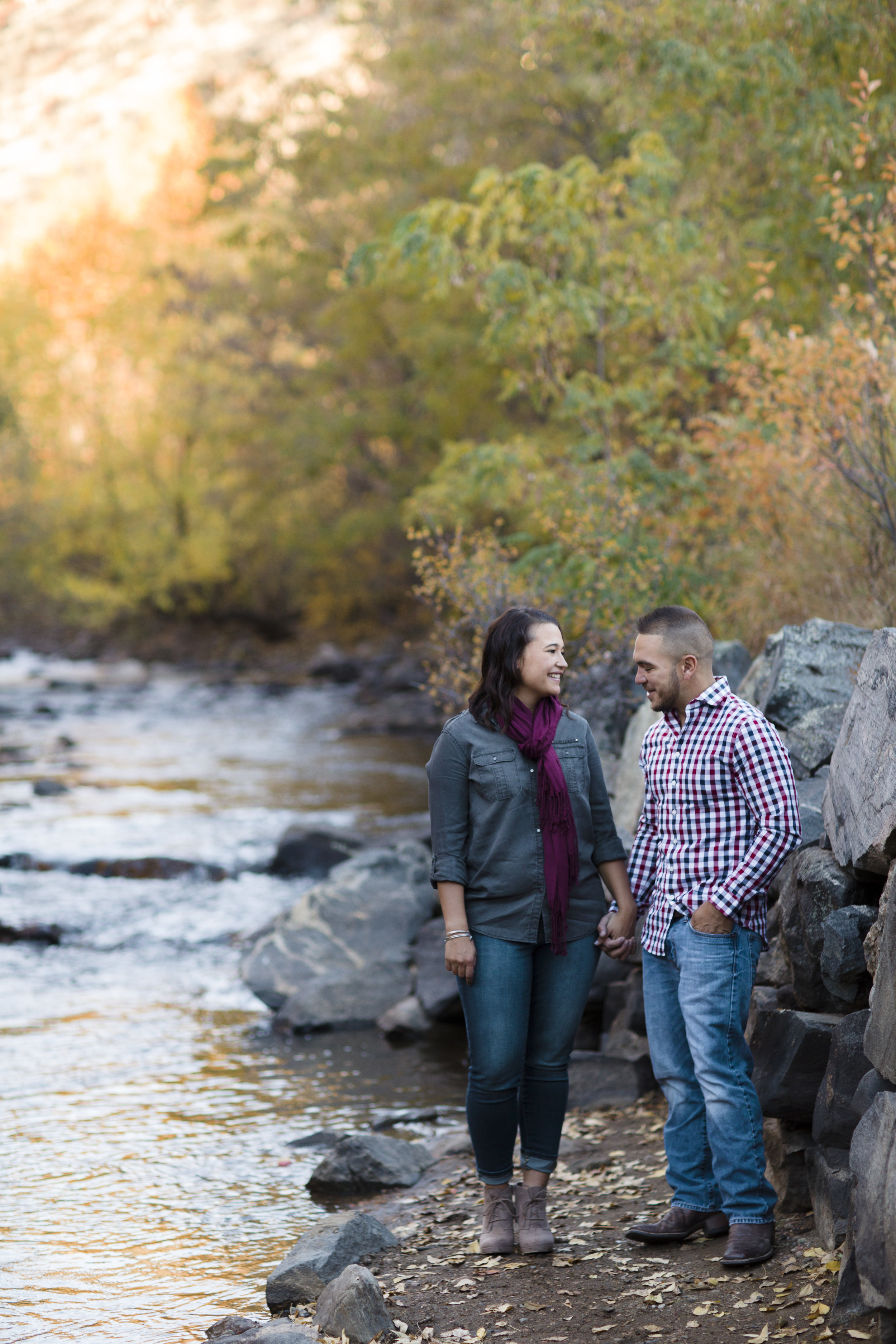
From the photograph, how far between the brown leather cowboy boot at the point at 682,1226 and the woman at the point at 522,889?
346 millimetres

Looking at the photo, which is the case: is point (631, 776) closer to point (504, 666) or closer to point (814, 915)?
point (814, 915)

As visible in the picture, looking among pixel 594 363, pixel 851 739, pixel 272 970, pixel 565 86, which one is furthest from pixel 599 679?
pixel 565 86

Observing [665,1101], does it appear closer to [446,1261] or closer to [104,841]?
[446,1261]

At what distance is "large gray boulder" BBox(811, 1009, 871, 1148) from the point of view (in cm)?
394

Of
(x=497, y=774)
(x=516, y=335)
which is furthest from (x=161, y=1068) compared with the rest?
(x=516, y=335)

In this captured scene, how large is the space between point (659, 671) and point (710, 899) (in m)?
0.73

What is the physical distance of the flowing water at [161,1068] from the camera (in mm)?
5094

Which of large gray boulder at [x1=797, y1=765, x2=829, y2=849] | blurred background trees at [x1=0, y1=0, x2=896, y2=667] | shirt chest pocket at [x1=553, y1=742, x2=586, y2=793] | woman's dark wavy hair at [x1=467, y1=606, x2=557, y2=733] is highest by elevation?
blurred background trees at [x1=0, y1=0, x2=896, y2=667]

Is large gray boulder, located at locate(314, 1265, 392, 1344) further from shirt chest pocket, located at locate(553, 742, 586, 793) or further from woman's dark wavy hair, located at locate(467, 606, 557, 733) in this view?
woman's dark wavy hair, located at locate(467, 606, 557, 733)

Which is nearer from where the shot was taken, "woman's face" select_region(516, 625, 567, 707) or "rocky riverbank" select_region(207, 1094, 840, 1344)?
"rocky riverbank" select_region(207, 1094, 840, 1344)

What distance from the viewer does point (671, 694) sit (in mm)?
4219

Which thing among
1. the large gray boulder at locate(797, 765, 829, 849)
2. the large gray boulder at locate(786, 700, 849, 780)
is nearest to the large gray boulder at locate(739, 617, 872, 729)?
the large gray boulder at locate(786, 700, 849, 780)

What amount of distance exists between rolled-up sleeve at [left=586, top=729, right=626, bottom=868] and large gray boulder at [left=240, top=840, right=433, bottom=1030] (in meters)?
4.29

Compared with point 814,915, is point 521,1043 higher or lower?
lower
